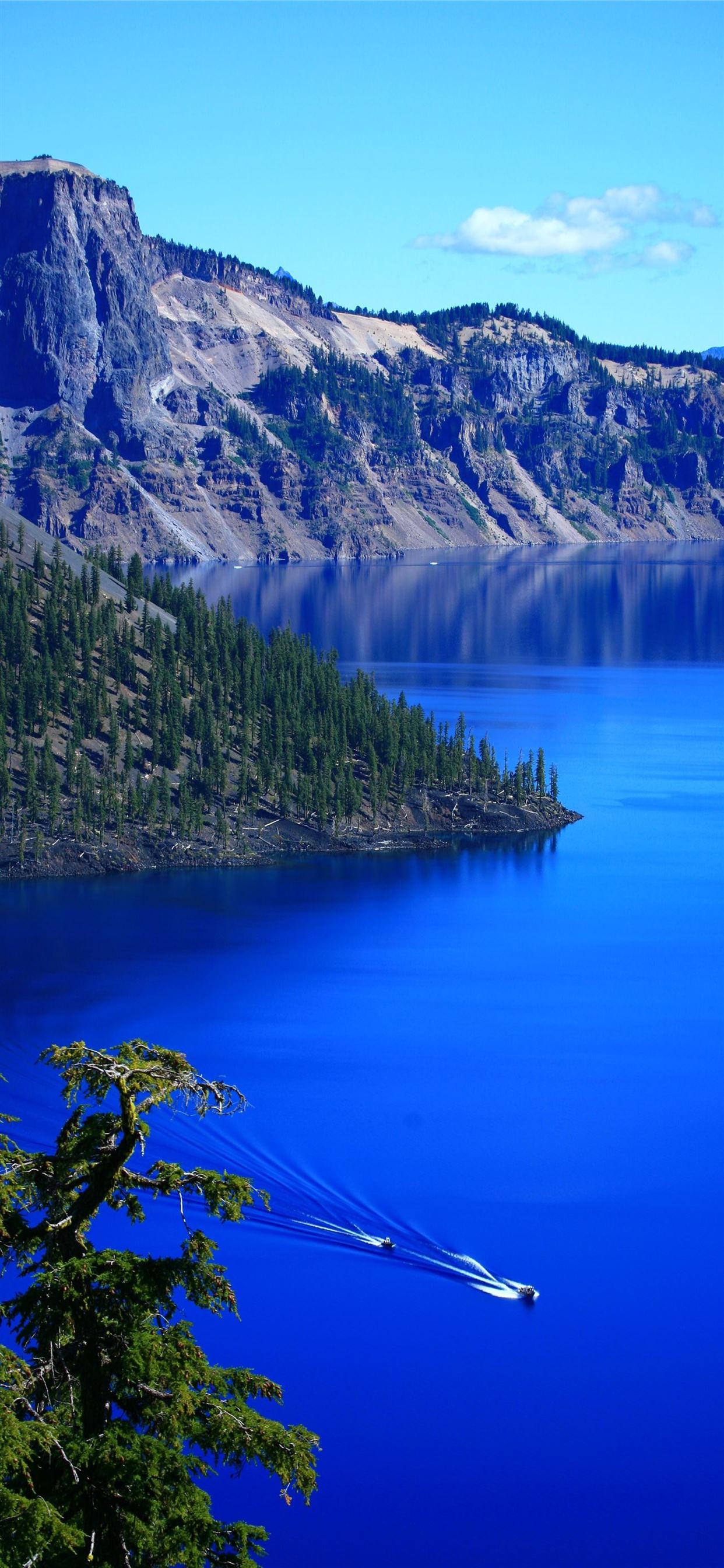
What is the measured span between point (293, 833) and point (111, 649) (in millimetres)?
26919

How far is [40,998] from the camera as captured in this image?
75375mm

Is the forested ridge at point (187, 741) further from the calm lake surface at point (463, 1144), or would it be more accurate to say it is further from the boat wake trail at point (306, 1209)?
the boat wake trail at point (306, 1209)

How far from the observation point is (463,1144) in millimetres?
59875

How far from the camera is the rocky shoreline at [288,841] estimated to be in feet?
330

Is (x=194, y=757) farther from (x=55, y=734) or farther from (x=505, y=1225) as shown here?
(x=505, y=1225)

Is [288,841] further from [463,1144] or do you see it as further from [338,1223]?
[338,1223]

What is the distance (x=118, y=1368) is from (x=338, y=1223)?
3610 centimetres

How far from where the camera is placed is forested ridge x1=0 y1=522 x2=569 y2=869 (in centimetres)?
10581

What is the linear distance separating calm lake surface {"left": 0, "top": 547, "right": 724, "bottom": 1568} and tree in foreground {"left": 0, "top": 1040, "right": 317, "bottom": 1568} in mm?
22233

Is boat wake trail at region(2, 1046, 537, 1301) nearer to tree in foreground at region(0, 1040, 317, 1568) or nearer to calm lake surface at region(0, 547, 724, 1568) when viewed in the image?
calm lake surface at region(0, 547, 724, 1568)

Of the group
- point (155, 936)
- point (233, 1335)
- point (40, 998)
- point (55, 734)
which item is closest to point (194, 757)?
point (55, 734)

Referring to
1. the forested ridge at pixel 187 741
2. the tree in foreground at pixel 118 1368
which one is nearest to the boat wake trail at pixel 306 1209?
the tree in foreground at pixel 118 1368

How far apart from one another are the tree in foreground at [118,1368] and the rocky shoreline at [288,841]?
269 ft

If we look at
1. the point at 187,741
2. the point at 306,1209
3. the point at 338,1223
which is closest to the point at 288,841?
the point at 187,741
